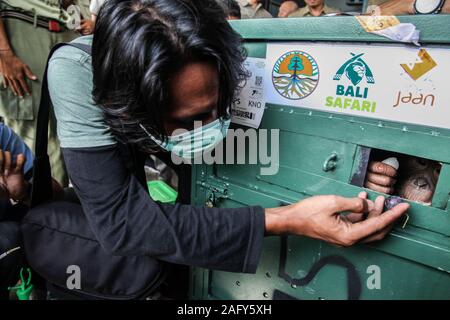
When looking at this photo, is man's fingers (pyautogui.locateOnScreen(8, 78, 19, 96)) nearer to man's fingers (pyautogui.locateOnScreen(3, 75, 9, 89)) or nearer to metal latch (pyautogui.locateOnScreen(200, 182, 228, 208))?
man's fingers (pyautogui.locateOnScreen(3, 75, 9, 89))

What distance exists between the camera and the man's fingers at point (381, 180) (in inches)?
35.3

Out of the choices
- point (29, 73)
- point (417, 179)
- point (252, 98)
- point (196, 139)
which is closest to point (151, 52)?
point (196, 139)

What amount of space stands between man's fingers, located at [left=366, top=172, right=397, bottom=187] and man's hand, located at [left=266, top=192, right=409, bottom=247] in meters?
0.05

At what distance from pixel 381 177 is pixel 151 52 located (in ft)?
2.14

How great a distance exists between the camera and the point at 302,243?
1.09m

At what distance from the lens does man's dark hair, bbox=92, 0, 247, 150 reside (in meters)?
0.73

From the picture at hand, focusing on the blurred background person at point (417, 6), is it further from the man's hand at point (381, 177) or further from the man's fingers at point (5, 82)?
the man's fingers at point (5, 82)

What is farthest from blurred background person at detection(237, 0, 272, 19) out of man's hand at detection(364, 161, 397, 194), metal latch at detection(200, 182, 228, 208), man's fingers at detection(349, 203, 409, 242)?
man's fingers at detection(349, 203, 409, 242)

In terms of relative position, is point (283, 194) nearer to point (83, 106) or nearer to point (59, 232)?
point (83, 106)

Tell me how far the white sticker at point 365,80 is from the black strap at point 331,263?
447 mm

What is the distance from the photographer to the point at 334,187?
37.6 inches

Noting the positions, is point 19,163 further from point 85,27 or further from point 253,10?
point 253,10

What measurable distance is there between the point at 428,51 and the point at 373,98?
0.15 meters
